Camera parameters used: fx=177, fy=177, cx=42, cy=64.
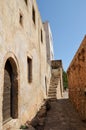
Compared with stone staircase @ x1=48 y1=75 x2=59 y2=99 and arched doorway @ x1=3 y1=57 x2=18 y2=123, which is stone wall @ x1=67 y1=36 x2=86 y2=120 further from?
stone staircase @ x1=48 y1=75 x2=59 y2=99

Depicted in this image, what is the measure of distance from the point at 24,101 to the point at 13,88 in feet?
3.62

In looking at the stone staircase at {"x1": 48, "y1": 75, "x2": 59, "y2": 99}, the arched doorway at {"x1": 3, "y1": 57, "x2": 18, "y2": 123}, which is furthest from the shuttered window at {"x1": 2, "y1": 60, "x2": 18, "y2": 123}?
the stone staircase at {"x1": 48, "y1": 75, "x2": 59, "y2": 99}

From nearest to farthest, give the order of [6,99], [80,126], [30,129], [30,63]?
[6,99] → [30,129] → [80,126] → [30,63]

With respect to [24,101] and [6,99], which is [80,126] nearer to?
[24,101]

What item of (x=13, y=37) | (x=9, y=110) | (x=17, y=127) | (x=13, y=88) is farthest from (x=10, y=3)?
(x=17, y=127)

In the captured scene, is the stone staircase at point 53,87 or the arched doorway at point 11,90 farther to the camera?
the stone staircase at point 53,87

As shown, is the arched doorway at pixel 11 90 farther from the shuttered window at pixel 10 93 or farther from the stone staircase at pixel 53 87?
the stone staircase at pixel 53 87

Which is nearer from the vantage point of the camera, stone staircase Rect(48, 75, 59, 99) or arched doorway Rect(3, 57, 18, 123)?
arched doorway Rect(3, 57, 18, 123)

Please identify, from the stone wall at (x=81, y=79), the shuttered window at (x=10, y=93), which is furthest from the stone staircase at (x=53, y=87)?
the shuttered window at (x=10, y=93)

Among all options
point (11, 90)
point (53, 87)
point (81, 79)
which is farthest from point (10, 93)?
point (53, 87)

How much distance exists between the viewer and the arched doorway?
571 cm

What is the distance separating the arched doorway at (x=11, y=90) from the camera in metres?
5.71

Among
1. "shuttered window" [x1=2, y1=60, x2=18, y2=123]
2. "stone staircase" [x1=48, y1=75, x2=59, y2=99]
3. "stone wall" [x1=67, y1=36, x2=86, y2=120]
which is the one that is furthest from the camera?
"stone staircase" [x1=48, y1=75, x2=59, y2=99]

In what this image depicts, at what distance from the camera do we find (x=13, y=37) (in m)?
5.95
